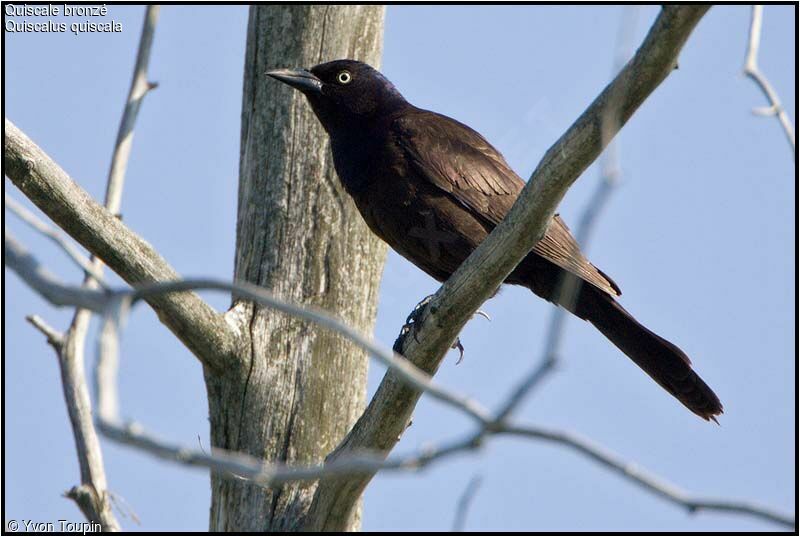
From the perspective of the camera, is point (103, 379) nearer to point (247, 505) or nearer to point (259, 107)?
point (247, 505)

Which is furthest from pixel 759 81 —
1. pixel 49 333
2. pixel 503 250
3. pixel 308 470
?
pixel 49 333

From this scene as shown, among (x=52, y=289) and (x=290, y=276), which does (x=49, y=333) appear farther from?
(x=52, y=289)

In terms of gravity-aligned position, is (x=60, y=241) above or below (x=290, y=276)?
below

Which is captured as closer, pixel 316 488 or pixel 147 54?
pixel 316 488

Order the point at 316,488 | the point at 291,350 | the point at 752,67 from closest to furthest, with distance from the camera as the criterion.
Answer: the point at 752,67, the point at 316,488, the point at 291,350

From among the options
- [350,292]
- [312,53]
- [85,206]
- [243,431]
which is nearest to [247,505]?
[243,431]

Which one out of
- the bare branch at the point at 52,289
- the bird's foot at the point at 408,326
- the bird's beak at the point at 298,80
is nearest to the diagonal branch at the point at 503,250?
the bird's foot at the point at 408,326
